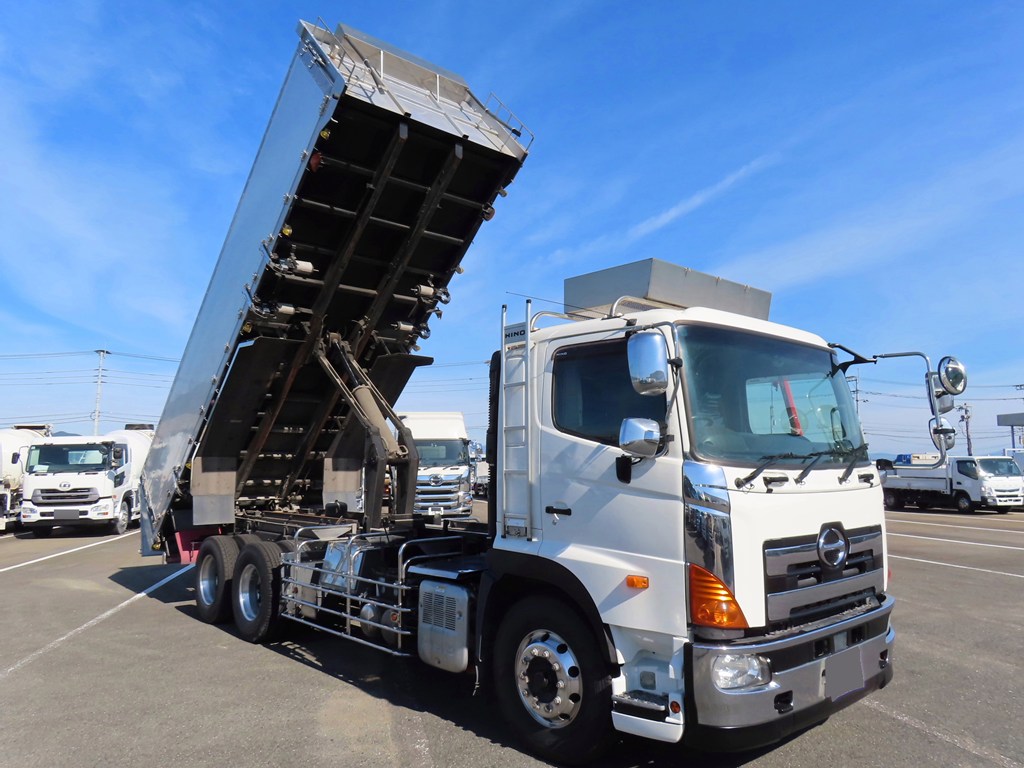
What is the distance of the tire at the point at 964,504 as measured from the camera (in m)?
25.5

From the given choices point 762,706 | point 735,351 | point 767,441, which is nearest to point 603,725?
point 762,706

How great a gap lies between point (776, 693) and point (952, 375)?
7.78 ft

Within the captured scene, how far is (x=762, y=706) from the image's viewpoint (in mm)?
3471

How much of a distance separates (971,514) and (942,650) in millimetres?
Answer: 22520

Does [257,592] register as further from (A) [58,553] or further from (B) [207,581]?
(A) [58,553]

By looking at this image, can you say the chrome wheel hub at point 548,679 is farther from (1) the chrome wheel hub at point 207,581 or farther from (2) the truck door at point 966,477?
(2) the truck door at point 966,477

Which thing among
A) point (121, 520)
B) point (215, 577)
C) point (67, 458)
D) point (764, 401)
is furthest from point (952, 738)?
point (67, 458)

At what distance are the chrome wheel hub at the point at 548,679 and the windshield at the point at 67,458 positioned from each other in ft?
60.8

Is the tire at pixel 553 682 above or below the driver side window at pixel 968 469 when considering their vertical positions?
below

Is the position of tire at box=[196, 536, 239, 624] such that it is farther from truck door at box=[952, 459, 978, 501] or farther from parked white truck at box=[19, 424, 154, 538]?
truck door at box=[952, 459, 978, 501]

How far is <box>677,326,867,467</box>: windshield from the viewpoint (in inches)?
153

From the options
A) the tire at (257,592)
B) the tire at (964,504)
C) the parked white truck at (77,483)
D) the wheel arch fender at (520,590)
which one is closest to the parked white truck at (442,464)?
the parked white truck at (77,483)

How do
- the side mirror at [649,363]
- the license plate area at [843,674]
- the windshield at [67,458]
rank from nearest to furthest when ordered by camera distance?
the side mirror at [649,363] → the license plate area at [843,674] → the windshield at [67,458]

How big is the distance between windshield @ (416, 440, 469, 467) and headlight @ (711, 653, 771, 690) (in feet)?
53.5
